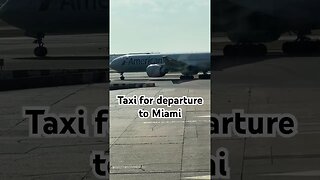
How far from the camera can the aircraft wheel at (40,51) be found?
3.04 meters

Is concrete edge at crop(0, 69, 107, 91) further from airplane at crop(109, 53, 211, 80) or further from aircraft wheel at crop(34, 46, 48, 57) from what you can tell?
airplane at crop(109, 53, 211, 80)

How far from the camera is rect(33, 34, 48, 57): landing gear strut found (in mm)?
3039

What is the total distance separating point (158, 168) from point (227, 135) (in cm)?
78

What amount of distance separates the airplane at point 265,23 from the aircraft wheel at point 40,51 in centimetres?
90

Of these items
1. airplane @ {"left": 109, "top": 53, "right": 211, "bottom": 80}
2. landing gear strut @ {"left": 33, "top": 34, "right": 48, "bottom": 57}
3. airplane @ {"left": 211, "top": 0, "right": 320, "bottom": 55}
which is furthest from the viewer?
landing gear strut @ {"left": 33, "top": 34, "right": 48, "bottom": 57}

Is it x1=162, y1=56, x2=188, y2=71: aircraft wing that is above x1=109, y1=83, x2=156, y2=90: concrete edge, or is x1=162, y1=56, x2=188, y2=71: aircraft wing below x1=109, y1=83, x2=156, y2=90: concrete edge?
above

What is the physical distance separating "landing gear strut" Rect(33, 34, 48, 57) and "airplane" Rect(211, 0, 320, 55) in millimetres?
906

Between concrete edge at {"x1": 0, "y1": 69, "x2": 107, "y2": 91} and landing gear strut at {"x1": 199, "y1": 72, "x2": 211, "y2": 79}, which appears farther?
concrete edge at {"x1": 0, "y1": 69, "x2": 107, "y2": 91}

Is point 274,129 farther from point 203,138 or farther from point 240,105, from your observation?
point 203,138

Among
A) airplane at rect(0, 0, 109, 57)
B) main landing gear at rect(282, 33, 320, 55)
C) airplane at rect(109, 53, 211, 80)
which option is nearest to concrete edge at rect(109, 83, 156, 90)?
airplane at rect(109, 53, 211, 80)

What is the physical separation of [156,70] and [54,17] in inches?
23.6

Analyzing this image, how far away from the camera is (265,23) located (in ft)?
9.67

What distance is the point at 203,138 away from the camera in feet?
11.8

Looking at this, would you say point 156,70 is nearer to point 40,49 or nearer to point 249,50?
point 249,50
